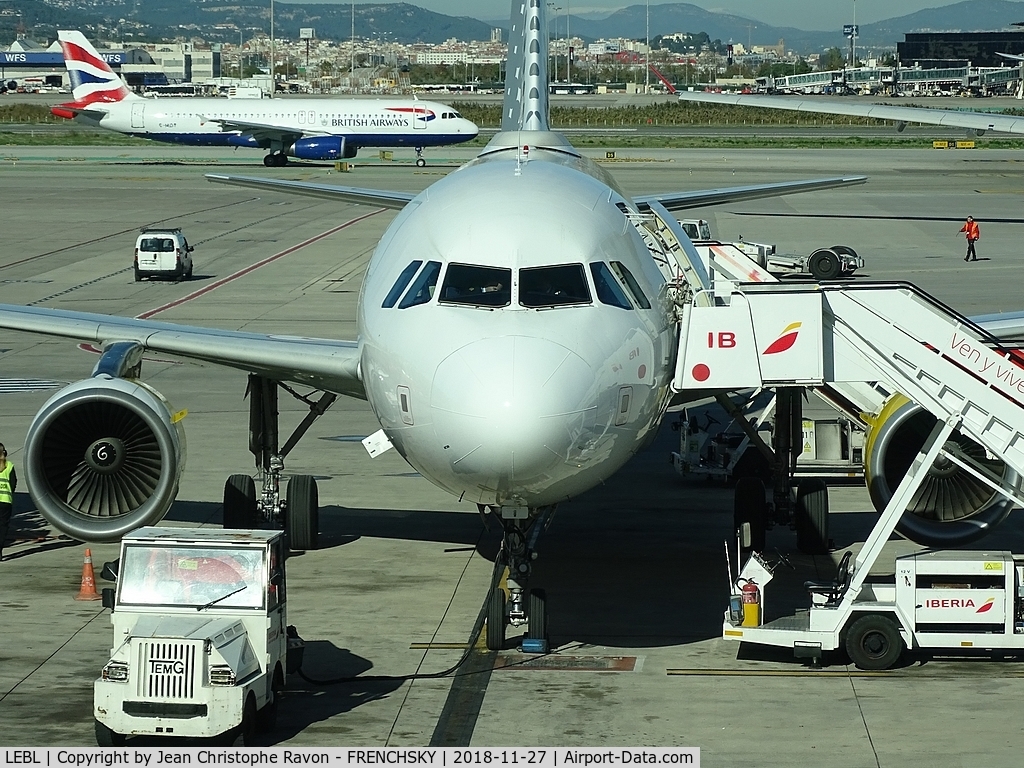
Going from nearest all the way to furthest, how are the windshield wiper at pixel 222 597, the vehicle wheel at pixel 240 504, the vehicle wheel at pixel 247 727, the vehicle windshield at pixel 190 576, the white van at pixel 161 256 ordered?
the vehicle wheel at pixel 247 727 < the windshield wiper at pixel 222 597 < the vehicle windshield at pixel 190 576 < the vehicle wheel at pixel 240 504 < the white van at pixel 161 256

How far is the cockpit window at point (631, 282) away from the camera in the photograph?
46.7 feet

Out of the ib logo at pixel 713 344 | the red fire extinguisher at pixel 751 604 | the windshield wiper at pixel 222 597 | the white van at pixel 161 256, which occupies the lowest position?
the red fire extinguisher at pixel 751 604

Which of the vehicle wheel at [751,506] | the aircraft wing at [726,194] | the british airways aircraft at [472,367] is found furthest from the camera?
the aircraft wing at [726,194]

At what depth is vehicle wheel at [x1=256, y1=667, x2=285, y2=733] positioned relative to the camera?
12555 mm

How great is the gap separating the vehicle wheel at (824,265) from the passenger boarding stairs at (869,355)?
31.9 meters

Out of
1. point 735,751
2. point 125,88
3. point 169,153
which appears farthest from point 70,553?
point 169,153

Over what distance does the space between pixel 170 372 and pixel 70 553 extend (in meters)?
13.4

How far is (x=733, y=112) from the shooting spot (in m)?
177

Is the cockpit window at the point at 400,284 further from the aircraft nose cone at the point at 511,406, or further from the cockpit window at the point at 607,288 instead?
the cockpit window at the point at 607,288

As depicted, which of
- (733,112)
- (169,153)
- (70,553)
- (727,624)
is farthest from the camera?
(733,112)

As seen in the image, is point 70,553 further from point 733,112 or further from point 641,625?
point 733,112

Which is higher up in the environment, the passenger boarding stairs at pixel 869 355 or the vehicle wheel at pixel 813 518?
the passenger boarding stairs at pixel 869 355

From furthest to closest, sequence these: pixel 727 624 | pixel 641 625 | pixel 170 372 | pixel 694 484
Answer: pixel 170 372, pixel 694 484, pixel 641 625, pixel 727 624

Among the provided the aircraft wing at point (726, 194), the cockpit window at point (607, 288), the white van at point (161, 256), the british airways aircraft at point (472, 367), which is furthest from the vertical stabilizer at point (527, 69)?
the white van at point (161, 256)
